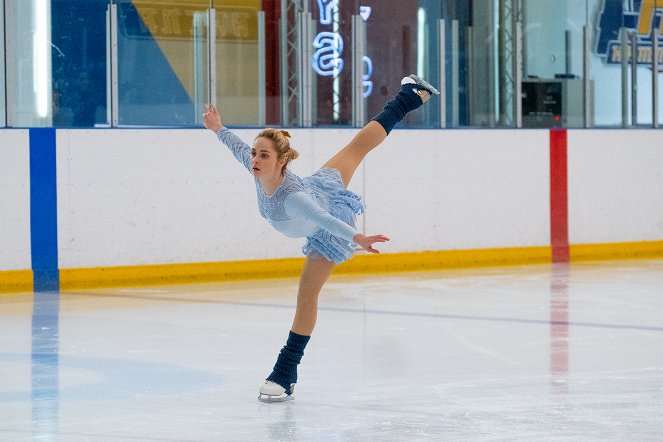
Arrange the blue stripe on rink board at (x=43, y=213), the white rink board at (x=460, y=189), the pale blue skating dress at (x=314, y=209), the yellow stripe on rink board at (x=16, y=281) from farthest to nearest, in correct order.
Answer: the white rink board at (x=460, y=189)
the blue stripe on rink board at (x=43, y=213)
the yellow stripe on rink board at (x=16, y=281)
the pale blue skating dress at (x=314, y=209)

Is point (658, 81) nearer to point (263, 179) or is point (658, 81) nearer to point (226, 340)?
point (226, 340)

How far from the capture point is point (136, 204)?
9016mm

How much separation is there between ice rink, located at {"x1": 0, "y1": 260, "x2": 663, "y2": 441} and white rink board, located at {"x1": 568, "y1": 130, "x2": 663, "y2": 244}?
1911 mm

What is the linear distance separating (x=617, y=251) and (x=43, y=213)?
5.15 metres

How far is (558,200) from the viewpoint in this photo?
10852 millimetres

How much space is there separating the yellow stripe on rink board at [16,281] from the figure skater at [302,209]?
379cm

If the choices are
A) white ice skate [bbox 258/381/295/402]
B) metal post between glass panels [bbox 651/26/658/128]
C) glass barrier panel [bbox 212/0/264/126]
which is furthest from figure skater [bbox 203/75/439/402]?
metal post between glass panels [bbox 651/26/658/128]

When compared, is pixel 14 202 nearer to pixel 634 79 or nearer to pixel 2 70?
pixel 2 70

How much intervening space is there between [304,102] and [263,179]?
536 cm

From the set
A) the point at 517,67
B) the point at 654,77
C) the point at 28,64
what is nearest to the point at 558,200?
the point at 517,67

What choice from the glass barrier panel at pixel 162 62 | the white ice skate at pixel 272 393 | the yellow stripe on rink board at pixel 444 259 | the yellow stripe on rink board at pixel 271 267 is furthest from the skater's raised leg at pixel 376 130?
the yellow stripe on rink board at pixel 444 259

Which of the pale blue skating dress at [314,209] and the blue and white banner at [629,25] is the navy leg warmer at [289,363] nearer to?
the pale blue skating dress at [314,209]

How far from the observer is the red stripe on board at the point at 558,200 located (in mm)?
10820

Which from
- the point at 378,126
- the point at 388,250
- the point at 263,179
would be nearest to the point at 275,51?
the point at 388,250
